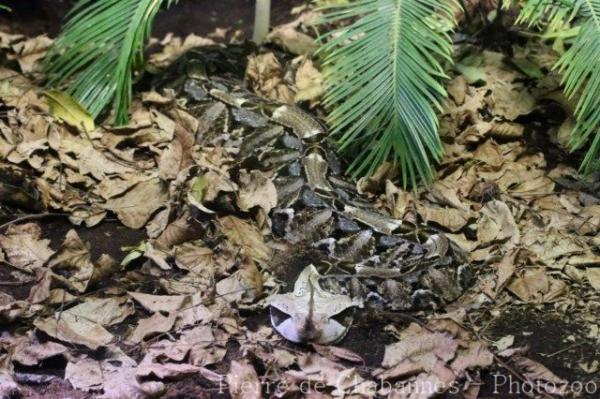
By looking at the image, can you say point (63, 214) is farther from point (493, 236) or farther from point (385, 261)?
point (493, 236)

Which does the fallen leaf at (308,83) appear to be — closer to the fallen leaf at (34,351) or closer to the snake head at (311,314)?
the snake head at (311,314)

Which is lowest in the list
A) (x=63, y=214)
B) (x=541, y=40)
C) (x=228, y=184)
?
(x=63, y=214)

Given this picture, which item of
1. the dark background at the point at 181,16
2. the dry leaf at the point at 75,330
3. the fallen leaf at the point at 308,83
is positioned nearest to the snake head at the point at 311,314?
the dry leaf at the point at 75,330

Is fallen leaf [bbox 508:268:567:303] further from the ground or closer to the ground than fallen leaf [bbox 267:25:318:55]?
closer to the ground

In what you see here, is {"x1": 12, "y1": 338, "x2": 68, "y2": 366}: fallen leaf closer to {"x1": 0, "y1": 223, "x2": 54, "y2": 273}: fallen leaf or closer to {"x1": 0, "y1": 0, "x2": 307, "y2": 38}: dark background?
{"x1": 0, "y1": 223, "x2": 54, "y2": 273}: fallen leaf

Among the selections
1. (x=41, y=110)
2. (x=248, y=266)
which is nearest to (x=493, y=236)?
(x=248, y=266)

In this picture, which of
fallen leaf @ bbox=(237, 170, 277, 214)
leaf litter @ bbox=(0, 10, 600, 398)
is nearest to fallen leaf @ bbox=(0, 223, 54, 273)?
leaf litter @ bbox=(0, 10, 600, 398)

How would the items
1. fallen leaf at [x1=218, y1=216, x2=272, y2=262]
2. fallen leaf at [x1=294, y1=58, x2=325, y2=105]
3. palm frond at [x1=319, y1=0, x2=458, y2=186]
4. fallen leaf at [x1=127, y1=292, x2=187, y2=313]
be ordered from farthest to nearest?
fallen leaf at [x1=294, y1=58, x2=325, y2=105] → palm frond at [x1=319, y1=0, x2=458, y2=186] → fallen leaf at [x1=218, y1=216, x2=272, y2=262] → fallen leaf at [x1=127, y1=292, x2=187, y2=313]

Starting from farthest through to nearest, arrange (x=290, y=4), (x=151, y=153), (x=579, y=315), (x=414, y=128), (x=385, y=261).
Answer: (x=290, y=4) → (x=151, y=153) → (x=414, y=128) → (x=385, y=261) → (x=579, y=315)
